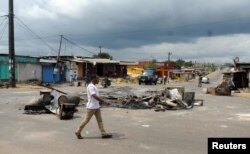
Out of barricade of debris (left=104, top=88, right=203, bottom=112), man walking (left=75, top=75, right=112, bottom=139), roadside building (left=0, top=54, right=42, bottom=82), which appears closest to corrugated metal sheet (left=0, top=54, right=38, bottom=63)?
roadside building (left=0, top=54, right=42, bottom=82)

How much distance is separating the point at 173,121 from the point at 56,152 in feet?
22.2

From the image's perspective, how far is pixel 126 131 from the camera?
1302cm

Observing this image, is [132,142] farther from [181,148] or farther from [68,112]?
[68,112]

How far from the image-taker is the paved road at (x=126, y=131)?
1032 cm

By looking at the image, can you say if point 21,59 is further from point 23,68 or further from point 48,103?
point 48,103

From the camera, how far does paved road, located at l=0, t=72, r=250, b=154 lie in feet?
33.9

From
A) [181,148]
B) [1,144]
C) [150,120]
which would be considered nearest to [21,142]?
[1,144]

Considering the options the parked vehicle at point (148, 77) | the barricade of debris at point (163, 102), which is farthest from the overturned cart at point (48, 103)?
the parked vehicle at point (148, 77)

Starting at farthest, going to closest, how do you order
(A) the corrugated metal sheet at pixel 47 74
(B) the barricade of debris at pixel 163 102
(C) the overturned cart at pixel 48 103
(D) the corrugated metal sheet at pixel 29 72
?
(A) the corrugated metal sheet at pixel 47 74, (D) the corrugated metal sheet at pixel 29 72, (B) the barricade of debris at pixel 163 102, (C) the overturned cart at pixel 48 103

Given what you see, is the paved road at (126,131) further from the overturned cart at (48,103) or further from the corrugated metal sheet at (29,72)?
the corrugated metal sheet at (29,72)

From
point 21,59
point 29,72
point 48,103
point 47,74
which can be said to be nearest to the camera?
point 48,103

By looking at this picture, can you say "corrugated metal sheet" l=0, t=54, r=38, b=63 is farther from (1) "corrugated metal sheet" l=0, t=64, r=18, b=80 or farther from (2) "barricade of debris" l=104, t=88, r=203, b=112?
(2) "barricade of debris" l=104, t=88, r=203, b=112

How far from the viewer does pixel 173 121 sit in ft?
51.6

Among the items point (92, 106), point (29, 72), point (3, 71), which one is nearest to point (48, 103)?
point (92, 106)
